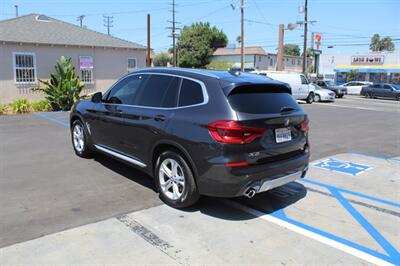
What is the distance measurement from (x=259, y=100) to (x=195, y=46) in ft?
219

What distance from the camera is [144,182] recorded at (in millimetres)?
5867

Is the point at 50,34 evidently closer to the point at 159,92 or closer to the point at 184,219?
the point at 159,92

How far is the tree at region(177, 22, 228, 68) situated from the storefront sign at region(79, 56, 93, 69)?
4811cm

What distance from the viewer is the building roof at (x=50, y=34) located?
18.1 meters

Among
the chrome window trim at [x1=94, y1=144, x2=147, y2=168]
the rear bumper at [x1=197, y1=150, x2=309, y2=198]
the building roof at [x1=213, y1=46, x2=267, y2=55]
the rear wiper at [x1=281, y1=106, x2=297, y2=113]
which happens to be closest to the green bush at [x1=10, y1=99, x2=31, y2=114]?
the chrome window trim at [x1=94, y1=144, x2=147, y2=168]

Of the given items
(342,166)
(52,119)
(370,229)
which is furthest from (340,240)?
(52,119)

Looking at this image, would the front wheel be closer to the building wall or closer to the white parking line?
the building wall

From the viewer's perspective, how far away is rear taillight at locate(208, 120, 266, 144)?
4098 mm

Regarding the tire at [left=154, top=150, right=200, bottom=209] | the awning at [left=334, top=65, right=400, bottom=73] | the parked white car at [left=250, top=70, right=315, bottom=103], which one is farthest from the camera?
the awning at [left=334, top=65, right=400, bottom=73]

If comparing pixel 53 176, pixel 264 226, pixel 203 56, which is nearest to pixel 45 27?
pixel 53 176

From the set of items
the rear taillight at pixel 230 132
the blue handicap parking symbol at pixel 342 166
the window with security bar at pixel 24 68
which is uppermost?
the window with security bar at pixel 24 68

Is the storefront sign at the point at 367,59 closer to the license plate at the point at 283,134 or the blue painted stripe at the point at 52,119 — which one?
the blue painted stripe at the point at 52,119

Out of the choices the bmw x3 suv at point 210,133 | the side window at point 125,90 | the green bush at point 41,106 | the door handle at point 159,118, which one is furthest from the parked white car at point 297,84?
the door handle at point 159,118

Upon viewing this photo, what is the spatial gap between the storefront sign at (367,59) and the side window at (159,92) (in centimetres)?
5043
